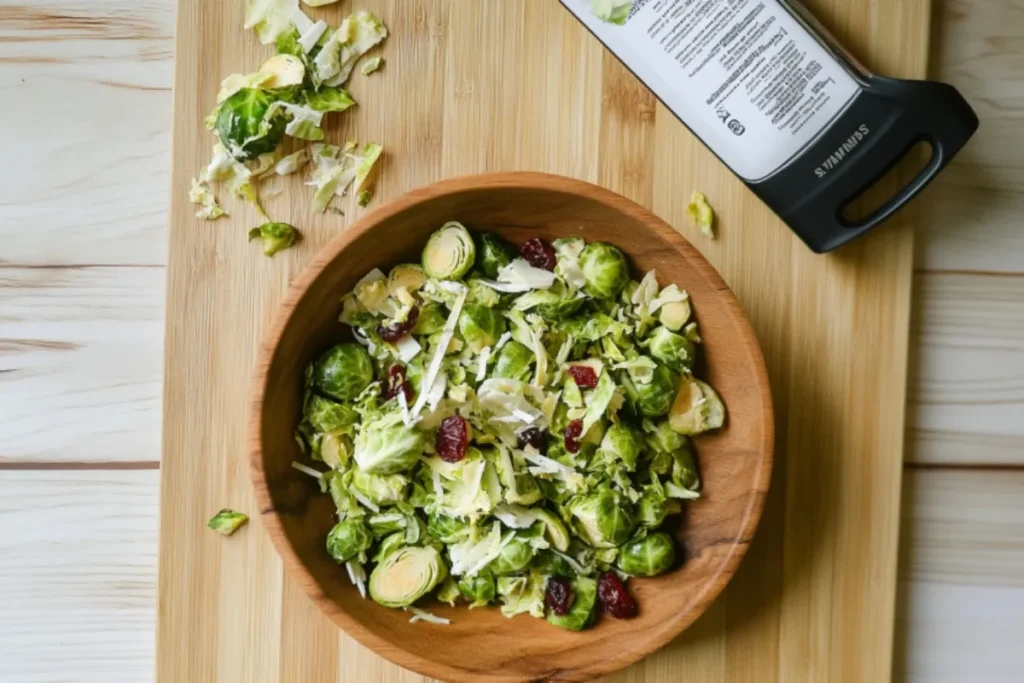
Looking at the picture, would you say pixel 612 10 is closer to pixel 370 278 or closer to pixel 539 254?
pixel 539 254

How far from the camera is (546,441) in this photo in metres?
1.58

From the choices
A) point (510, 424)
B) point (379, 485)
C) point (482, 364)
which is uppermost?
point (482, 364)

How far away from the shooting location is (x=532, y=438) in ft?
5.11

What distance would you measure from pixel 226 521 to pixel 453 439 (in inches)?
17.9

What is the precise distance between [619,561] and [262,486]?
619mm

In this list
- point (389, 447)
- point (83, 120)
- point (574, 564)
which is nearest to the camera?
point (389, 447)

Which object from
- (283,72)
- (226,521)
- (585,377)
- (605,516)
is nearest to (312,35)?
(283,72)

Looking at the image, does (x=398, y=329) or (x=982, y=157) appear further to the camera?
(x=982, y=157)

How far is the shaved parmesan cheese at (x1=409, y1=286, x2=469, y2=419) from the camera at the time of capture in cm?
154

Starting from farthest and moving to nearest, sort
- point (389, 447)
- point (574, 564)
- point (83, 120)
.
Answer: point (83, 120), point (574, 564), point (389, 447)

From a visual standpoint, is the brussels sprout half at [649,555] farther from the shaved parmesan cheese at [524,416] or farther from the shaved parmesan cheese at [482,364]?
the shaved parmesan cheese at [482,364]

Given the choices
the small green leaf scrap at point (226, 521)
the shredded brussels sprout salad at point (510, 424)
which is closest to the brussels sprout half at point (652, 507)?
the shredded brussels sprout salad at point (510, 424)

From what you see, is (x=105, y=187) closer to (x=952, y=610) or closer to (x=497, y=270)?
(x=497, y=270)

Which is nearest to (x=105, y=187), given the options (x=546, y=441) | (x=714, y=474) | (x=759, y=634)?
(x=546, y=441)
